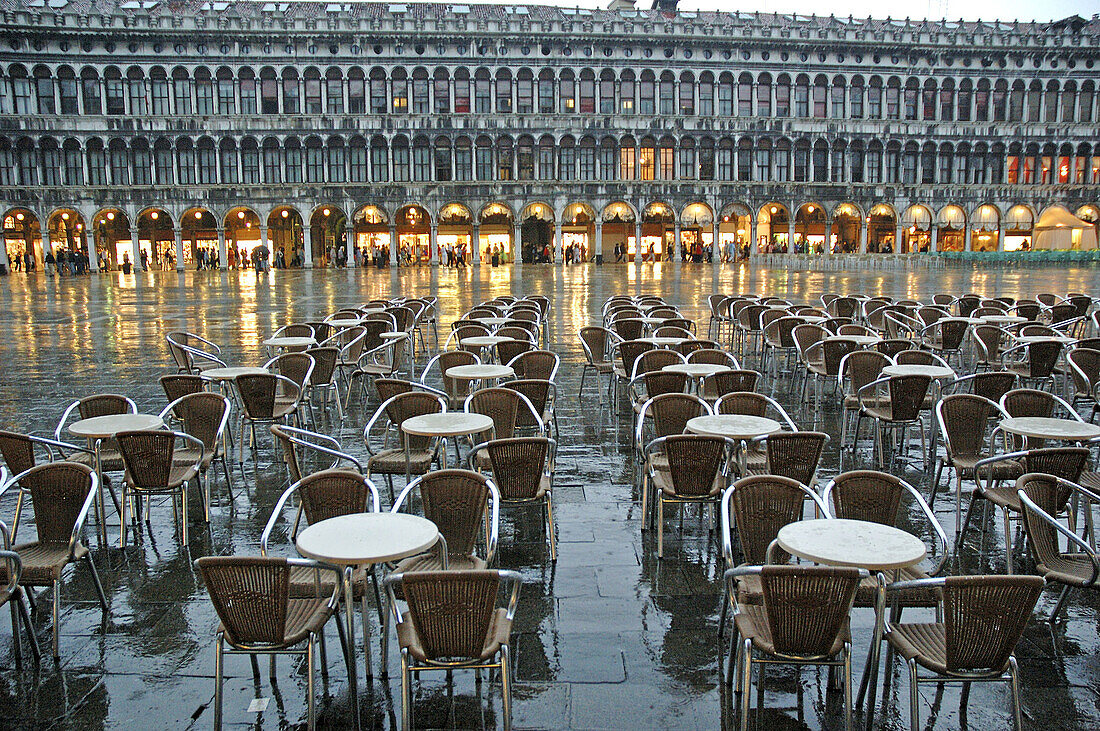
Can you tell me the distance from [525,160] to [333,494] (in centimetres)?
4839

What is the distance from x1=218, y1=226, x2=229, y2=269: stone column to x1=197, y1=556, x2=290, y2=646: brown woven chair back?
161 feet

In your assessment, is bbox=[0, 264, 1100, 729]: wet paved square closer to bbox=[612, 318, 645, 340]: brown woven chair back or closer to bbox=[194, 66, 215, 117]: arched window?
bbox=[612, 318, 645, 340]: brown woven chair back

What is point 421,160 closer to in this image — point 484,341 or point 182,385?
point 484,341

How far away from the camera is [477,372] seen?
7.86 meters

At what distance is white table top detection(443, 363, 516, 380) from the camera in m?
7.65

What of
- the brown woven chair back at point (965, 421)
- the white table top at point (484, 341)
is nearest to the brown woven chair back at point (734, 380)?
the brown woven chair back at point (965, 421)

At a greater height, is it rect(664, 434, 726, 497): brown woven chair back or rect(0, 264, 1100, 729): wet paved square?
rect(664, 434, 726, 497): brown woven chair back

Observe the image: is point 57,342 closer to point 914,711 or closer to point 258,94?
point 914,711

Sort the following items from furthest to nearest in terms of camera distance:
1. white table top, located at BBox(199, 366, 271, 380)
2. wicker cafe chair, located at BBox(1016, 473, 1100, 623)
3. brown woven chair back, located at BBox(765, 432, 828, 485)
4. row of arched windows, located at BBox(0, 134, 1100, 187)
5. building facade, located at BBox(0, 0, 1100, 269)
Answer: row of arched windows, located at BBox(0, 134, 1100, 187), building facade, located at BBox(0, 0, 1100, 269), white table top, located at BBox(199, 366, 271, 380), brown woven chair back, located at BBox(765, 432, 828, 485), wicker cafe chair, located at BBox(1016, 473, 1100, 623)

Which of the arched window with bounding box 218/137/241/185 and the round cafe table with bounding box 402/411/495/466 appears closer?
the round cafe table with bounding box 402/411/495/466

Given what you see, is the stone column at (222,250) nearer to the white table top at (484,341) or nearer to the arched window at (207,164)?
the arched window at (207,164)

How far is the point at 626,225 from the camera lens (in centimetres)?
5238

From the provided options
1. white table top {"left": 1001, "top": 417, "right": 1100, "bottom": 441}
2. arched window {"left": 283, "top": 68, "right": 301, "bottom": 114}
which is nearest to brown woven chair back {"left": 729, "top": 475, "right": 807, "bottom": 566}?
white table top {"left": 1001, "top": 417, "right": 1100, "bottom": 441}

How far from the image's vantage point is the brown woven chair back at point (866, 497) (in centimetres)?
421
